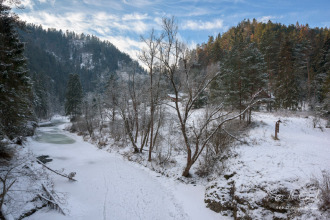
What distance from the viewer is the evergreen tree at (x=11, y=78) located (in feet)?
29.6

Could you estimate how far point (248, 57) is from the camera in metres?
18.4

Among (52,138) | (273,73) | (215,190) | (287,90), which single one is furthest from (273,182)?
(273,73)

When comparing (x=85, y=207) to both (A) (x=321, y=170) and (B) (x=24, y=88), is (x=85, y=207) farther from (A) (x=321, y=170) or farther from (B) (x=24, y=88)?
(A) (x=321, y=170)

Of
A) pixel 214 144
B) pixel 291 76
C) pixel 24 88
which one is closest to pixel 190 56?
pixel 214 144

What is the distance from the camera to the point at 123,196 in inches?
357

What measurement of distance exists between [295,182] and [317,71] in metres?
36.3

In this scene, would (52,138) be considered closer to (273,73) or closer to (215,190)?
(215,190)

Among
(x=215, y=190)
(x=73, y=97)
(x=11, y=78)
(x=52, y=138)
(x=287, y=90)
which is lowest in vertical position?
(x=52, y=138)

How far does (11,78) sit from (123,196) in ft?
32.9

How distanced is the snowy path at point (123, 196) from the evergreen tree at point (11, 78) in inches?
195

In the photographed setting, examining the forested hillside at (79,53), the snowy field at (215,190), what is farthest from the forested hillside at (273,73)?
the forested hillside at (79,53)

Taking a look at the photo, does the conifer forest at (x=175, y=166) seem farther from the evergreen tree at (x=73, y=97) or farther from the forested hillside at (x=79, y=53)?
the forested hillside at (x=79, y=53)

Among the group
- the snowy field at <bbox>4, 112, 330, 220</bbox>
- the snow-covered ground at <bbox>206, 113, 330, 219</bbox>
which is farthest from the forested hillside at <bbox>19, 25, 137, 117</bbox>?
the snow-covered ground at <bbox>206, 113, 330, 219</bbox>

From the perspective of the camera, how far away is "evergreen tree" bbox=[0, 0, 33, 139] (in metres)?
9.01
